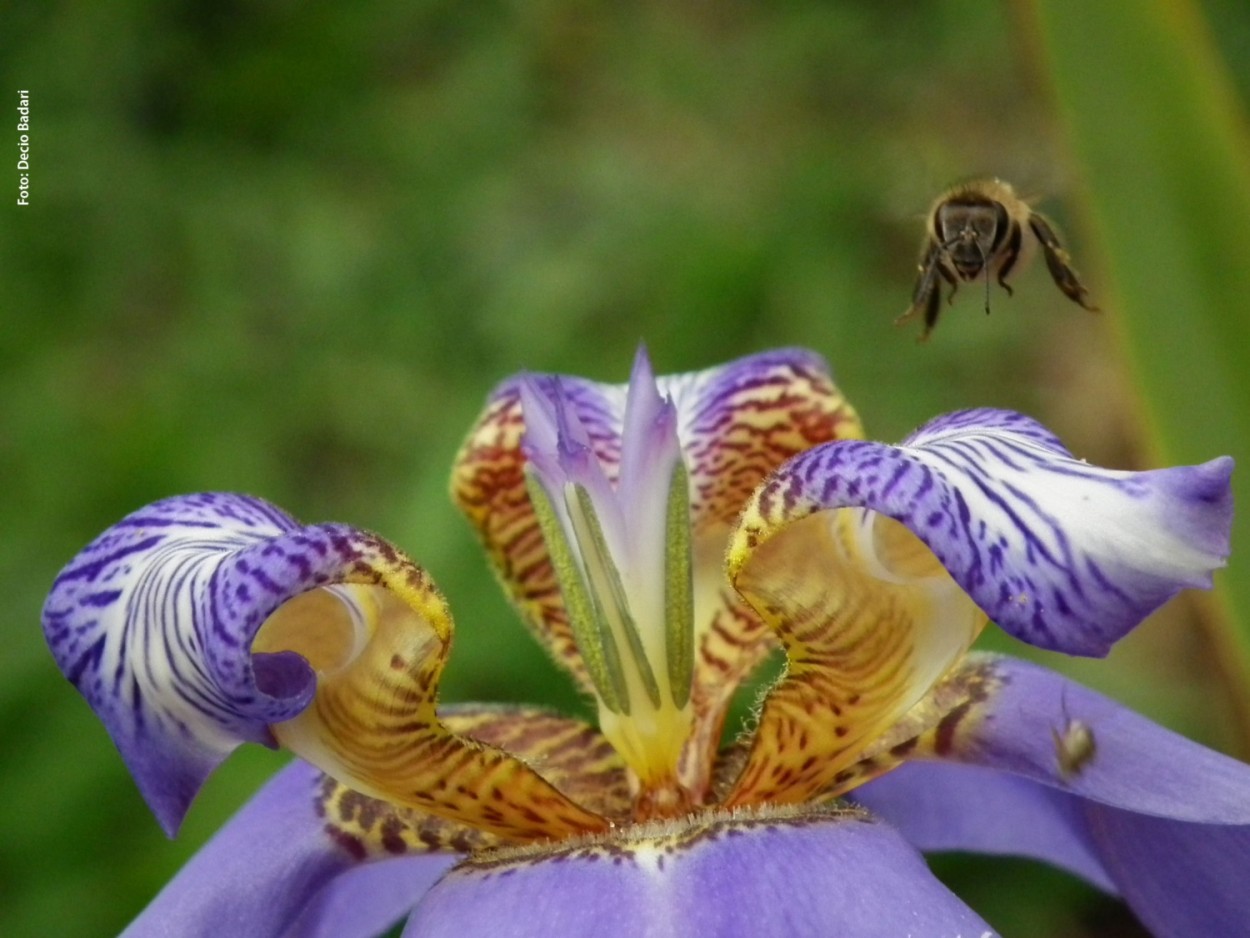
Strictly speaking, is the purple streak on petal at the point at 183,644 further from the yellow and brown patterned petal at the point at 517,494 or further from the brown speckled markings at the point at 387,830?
the yellow and brown patterned petal at the point at 517,494

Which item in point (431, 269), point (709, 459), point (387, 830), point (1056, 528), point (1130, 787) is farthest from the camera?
point (431, 269)

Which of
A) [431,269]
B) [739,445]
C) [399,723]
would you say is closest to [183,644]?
[399,723]

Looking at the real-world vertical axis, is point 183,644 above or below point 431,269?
below

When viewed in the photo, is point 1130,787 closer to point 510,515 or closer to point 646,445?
point 646,445

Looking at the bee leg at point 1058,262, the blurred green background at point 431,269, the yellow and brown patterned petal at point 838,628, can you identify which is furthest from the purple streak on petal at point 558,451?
the blurred green background at point 431,269

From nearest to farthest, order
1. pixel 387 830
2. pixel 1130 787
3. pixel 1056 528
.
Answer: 1. pixel 1056 528
2. pixel 1130 787
3. pixel 387 830

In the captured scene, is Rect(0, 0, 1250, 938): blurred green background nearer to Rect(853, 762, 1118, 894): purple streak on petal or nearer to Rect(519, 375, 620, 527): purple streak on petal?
Rect(853, 762, 1118, 894): purple streak on petal
